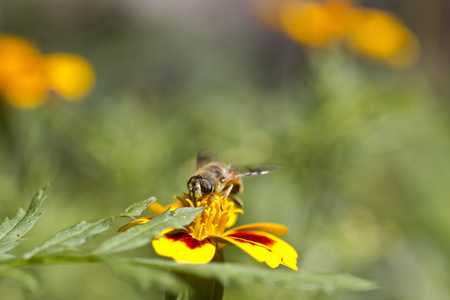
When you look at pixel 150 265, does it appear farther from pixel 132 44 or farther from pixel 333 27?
pixel 132 44

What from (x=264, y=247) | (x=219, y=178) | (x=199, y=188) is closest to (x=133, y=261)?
(x=264, y=247)

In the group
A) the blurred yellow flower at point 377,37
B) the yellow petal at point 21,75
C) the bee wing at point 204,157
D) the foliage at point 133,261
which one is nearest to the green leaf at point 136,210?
the foliage at point 133,261

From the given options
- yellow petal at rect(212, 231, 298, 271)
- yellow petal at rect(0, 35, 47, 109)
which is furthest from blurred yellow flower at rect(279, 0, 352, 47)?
yellow petal at rect(212, 231, 298, 271)

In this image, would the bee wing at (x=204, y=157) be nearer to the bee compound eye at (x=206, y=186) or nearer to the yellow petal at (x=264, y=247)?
the bee compound eye at (x=206, y=186)

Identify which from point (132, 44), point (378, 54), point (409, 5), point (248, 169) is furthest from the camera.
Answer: point (132, 44)

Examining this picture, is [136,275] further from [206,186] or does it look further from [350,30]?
[350,30]

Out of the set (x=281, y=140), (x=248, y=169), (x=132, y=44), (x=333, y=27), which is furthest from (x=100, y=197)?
(x=132, y=44)
